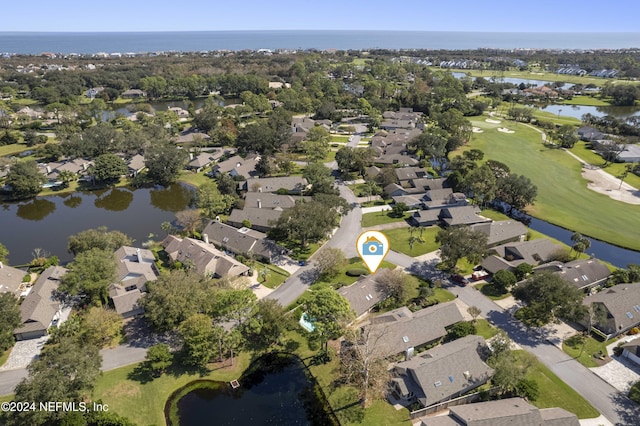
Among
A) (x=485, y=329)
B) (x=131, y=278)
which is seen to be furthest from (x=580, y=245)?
(x=131, y=278)

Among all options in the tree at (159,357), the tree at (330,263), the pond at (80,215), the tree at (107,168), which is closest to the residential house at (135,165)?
the tree at (107,168)

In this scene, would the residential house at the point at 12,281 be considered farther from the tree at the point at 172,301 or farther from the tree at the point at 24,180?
the tree at the point at 24,180

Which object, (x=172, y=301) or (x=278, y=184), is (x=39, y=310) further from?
(x=278, y=184)

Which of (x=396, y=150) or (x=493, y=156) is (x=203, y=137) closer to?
(x=396, y=150)

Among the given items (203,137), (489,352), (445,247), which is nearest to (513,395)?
(489,352)

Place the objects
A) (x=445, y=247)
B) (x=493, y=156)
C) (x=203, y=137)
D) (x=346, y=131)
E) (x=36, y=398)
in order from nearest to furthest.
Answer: (x=36, y=398) → (x=445, y=247) → (x=493, y=156) → (x=203, y=137) → (x=346, y=131)

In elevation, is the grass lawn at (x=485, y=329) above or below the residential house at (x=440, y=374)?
below
